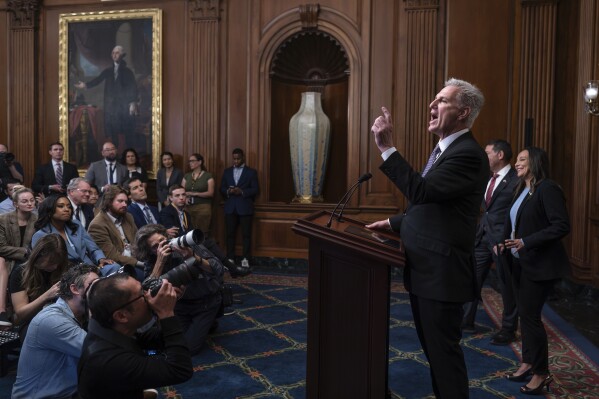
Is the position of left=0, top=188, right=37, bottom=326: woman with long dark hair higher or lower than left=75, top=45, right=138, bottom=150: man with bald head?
lower

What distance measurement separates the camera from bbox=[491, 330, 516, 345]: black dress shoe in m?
4.26

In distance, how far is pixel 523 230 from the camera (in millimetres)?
3443

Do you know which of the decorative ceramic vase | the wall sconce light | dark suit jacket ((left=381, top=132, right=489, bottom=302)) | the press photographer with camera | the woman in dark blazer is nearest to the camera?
the press photographer with camera

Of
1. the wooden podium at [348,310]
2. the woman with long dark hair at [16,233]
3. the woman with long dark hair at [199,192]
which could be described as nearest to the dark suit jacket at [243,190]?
the woman with long dark hair at [199,192]

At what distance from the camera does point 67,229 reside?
405 cm

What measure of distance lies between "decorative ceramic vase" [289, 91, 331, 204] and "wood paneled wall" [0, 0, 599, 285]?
12.1 inches

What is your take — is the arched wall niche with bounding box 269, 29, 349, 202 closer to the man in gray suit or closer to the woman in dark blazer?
the man in gray suit

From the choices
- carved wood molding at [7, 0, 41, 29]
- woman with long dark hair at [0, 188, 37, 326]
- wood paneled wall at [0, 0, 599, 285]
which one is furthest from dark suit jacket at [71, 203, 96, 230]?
carved wood molding at [7, 0, 41, 29]

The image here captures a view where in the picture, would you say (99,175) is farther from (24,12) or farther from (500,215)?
(500,215)

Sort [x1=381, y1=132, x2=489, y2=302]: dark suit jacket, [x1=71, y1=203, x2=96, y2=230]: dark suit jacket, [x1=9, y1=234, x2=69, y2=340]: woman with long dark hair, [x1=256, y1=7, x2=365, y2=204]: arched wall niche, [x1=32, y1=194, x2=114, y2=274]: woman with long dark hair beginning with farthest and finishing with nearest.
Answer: [x1=256, y1=7, x2=365, y2=204]: arched wall niche, [x1=71, y1=203, x2=96, y2=230]: dark suit jacket, [x1=32, y1=194, x2=114, y2=274]: woman with long dark hair, [x1=9, y1=234, x2=69, y2=340]: woman with long dark hair, [x1=381, y1=132, x2=489, y2=302]: dark suit jacket

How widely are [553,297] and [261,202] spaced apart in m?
3.74

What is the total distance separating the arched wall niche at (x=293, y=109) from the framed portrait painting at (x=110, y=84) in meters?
1.55

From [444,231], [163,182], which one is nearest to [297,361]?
[444,231]

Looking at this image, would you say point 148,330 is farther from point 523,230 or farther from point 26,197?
point 26,197
